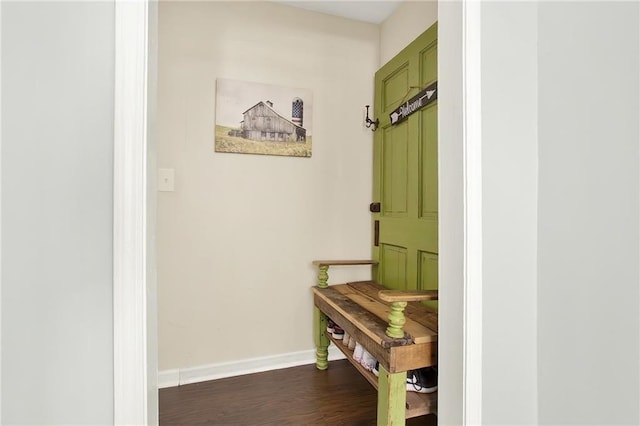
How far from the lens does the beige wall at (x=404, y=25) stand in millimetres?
1948

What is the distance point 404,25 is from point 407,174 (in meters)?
1.05

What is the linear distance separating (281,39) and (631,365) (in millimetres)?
2379

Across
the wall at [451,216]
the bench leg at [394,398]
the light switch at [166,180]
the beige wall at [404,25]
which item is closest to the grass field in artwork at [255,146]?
the light switch at [166,180]

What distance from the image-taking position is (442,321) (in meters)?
1.11

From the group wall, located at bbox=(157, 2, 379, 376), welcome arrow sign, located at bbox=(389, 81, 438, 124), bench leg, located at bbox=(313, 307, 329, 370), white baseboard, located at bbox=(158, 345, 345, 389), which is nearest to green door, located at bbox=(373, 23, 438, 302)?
welcome arrow sign, located at bbox=(389, 81, 438, 124)

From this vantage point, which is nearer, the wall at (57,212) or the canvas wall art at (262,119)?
the wall at (57,212)

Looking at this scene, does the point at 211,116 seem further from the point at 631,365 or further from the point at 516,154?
the point at 631,365

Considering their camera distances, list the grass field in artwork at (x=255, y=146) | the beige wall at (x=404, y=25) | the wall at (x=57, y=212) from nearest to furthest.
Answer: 1. the wall at (x=57, y=212)
2. the beige wall at (x=404, y=25)
3. the grass field in artwork at (x=255, y=146)

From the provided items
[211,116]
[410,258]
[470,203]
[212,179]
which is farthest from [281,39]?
[470,203]

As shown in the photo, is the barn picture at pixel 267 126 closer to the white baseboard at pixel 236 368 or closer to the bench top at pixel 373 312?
the bench top at pixel 373 312

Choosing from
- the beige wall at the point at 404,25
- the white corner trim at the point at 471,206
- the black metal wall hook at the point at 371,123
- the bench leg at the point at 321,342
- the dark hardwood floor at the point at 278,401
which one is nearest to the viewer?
the white corner trim at the point at 471,206

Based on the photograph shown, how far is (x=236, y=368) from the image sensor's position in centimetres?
213

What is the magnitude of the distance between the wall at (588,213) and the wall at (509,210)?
0.10 feet

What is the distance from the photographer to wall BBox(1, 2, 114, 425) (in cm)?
65
